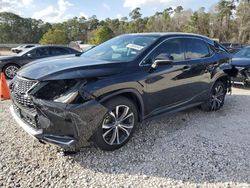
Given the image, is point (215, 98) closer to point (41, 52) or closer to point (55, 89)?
point (55, 89)

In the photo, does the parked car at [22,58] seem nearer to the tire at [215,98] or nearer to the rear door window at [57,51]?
the rear door window at [57,51]

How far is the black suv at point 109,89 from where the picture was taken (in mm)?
3131

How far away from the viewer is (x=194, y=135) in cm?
429

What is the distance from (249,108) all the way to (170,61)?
10.3ft

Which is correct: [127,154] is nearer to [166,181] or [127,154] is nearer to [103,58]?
[166,181]

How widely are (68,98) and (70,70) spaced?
42cm

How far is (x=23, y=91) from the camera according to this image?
337cm

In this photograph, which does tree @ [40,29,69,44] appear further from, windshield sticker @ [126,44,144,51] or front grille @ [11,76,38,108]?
front grille @ [11,76,38,108]

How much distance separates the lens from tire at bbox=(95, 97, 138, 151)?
3.43 meters

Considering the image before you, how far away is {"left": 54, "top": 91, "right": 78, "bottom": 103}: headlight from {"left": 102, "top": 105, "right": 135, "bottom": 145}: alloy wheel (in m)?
0.57

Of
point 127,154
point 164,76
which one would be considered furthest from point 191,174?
point 164,76

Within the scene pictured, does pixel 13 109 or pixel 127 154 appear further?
pixel 13 109

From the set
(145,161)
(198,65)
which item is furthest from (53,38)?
(145,161)

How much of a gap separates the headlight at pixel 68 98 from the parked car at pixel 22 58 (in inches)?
291
